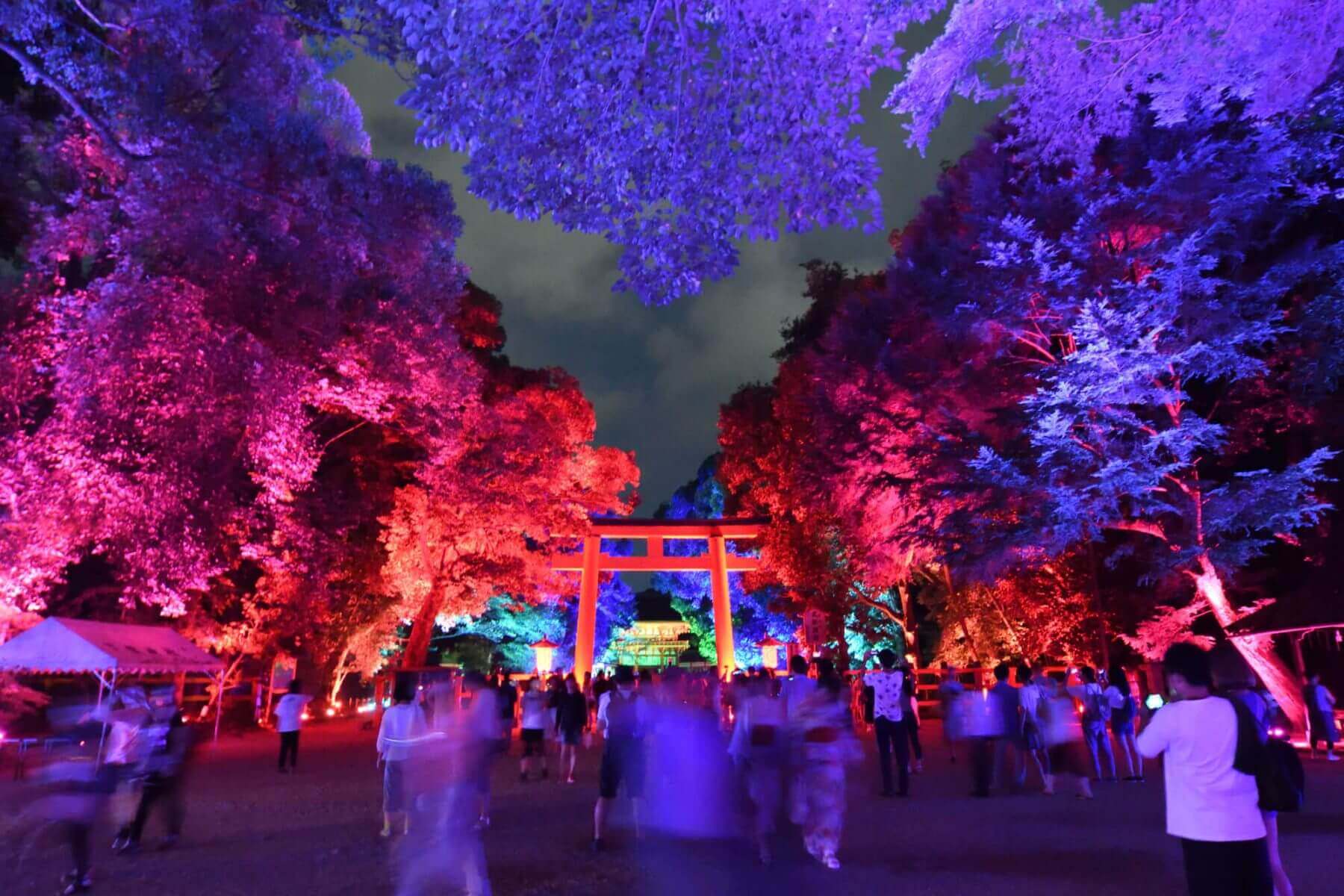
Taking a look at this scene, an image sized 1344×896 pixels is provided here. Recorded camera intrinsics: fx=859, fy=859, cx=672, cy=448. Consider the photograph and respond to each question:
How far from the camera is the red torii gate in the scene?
109ft

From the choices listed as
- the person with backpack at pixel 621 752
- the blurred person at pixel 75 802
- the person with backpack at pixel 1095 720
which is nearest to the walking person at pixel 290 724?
the blurred person at pixel 75 802

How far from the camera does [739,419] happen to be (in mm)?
31672

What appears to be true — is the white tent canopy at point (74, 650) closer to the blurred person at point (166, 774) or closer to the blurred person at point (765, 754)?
the blurred person at point (166, 774)

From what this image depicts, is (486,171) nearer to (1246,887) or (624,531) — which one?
(1246,887)

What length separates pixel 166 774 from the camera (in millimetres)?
7621

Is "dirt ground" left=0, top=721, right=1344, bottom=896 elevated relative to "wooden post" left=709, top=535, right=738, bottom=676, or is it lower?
lower

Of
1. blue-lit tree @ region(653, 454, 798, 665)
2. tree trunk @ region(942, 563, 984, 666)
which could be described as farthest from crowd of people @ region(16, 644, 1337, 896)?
blue-lit tree @ region(653, 454, 798, 665)

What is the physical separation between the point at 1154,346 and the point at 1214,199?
2531 mm

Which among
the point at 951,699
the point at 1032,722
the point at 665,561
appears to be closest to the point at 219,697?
the point at 951,699

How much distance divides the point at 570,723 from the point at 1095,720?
7245 mm

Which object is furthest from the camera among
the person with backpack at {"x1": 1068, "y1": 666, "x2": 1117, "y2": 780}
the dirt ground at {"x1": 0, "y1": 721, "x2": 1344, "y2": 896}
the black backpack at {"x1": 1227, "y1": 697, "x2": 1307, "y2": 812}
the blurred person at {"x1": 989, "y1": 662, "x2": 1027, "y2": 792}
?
the person with backpack at {"x1": 1068, "y1": 666, "x2": 1117, "y2": 780}

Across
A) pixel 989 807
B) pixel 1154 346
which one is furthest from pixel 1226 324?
pixel 989 807

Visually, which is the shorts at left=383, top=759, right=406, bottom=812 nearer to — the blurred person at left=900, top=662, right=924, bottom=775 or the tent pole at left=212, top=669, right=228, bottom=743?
the blurred person at left=900, top=662, right=924, bottom=775

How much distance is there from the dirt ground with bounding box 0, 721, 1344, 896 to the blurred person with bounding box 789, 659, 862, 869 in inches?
7.7
